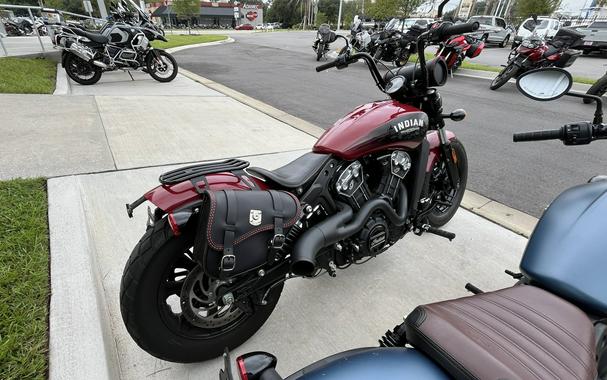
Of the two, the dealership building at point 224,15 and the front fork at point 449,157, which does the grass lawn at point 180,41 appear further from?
the dealership building at point 224,15

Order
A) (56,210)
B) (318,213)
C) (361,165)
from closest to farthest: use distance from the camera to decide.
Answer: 1. (318,213)
2. (361,165)
3. (56,210)

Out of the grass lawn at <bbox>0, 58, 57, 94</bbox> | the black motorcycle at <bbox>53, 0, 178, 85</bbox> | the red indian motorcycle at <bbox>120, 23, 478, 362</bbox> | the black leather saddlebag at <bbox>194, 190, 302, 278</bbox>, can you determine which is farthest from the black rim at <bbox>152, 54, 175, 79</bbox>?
the black leather saddlebag at <bbox>194, 190, 302, 278</bbox>

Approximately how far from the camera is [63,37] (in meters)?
6.42

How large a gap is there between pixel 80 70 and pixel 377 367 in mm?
8092

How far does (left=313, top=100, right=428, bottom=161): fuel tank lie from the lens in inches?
67.9

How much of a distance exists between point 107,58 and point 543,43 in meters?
9.68

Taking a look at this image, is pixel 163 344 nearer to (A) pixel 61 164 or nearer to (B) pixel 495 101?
(A) pixel 61 164

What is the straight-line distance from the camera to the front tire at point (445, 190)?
2465mm

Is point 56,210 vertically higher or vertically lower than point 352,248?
lower

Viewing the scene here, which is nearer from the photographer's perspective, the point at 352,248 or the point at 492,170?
the point at 352,248

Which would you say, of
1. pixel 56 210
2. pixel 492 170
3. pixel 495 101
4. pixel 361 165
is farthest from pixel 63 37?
pixel 495 101

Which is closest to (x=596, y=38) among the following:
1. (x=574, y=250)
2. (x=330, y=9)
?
(x=574, y=250)

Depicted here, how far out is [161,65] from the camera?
7535 mm

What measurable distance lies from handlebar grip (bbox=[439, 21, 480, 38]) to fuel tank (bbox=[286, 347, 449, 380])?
155 cm
